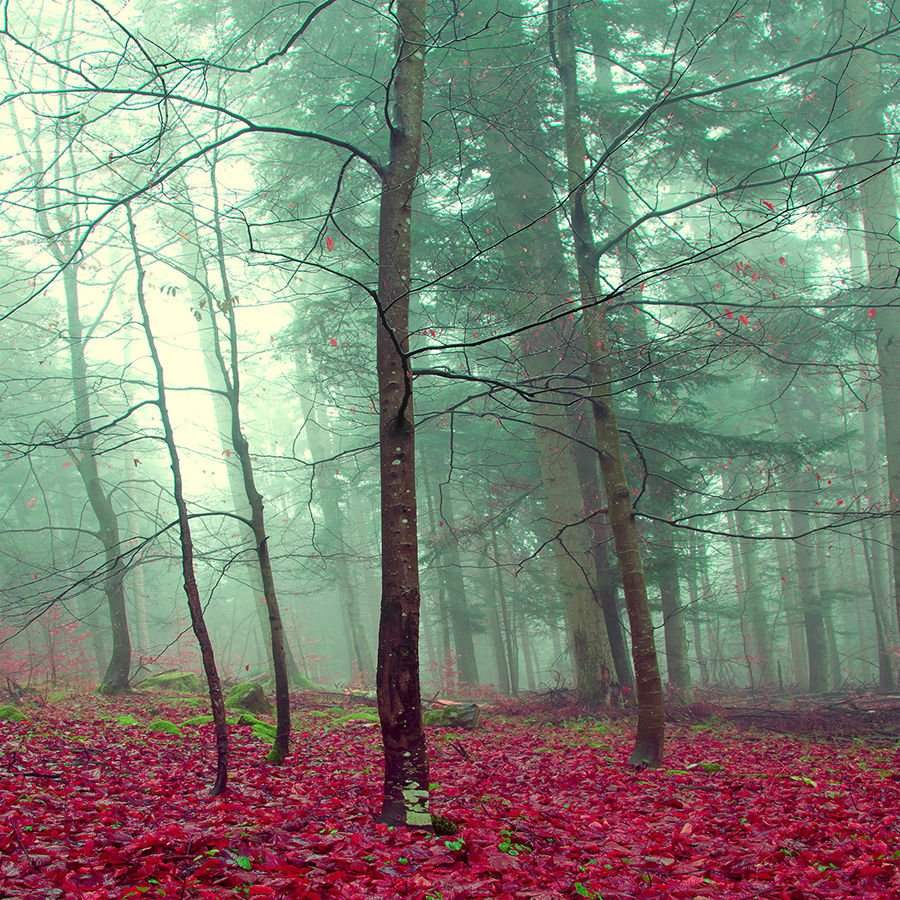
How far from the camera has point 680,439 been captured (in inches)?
485

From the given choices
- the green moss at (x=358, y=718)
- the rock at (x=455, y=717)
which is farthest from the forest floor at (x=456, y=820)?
the green moss at (x=358, y=718)

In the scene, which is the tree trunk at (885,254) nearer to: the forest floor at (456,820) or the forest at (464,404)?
the forest at (464,404)

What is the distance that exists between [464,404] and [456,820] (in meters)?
4.23

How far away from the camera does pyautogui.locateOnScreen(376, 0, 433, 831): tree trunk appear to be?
4336mm

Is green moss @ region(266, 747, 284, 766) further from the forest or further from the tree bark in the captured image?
the tree bark

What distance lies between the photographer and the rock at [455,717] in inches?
415

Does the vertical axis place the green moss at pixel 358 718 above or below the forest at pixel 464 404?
below

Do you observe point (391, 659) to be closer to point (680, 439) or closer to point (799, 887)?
point (799, 887)

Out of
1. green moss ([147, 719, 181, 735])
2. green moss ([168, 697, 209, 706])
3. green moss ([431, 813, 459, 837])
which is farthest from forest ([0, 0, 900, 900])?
green moss ([168, 697, 209, 706])

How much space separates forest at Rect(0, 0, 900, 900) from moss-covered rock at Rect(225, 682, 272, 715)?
A: 7 centimetres

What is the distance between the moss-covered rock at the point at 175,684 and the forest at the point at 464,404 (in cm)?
11

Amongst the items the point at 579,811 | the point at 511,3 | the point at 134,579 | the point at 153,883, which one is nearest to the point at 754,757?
the point at 579,811

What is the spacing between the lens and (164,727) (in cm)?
883

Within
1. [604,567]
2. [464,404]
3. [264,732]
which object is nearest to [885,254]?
[604,567]
